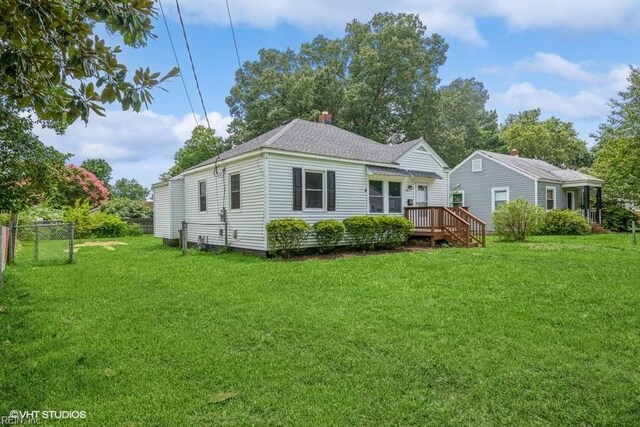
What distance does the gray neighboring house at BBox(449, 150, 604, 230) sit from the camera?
2152cm

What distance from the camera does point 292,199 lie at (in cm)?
1198

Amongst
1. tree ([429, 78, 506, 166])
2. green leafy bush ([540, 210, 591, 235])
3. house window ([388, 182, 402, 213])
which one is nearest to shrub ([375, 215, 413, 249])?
house window ([388, 182, 402, 213])

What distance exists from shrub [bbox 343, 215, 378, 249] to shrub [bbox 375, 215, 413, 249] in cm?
23

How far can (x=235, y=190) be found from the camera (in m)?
13.1

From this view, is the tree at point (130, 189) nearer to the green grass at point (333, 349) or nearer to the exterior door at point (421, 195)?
the exterior door at point (421, 195)

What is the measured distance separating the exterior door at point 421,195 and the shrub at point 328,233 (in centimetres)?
499

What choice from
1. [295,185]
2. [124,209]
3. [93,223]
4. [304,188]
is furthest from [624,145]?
[124,209]

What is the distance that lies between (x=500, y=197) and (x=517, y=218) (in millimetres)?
8428

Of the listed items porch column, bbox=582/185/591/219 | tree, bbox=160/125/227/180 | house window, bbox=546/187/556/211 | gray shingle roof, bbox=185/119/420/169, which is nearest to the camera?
gray shingle roof, bbox=185/119/420/169

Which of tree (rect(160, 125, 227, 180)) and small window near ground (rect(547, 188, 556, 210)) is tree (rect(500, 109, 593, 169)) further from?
tree (rect(160, 125, 227, 180))

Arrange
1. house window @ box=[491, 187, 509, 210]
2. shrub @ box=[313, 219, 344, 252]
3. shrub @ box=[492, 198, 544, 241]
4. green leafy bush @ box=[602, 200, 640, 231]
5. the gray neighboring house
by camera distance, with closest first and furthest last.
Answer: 1. shrub @ box=[313, 219, 344, 252]
2. shrub @ box=[492, 198, 544, 241]
3. the gray neighboring house
4. house window @ box=[491, 187, 509, 210]
5. green leafy bush @ box=[602, 200, 640, 231]

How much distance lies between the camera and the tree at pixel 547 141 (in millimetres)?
37750

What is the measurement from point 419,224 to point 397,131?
17032 mm

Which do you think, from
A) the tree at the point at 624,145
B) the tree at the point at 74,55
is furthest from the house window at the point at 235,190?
the tree at the point at 624,145
